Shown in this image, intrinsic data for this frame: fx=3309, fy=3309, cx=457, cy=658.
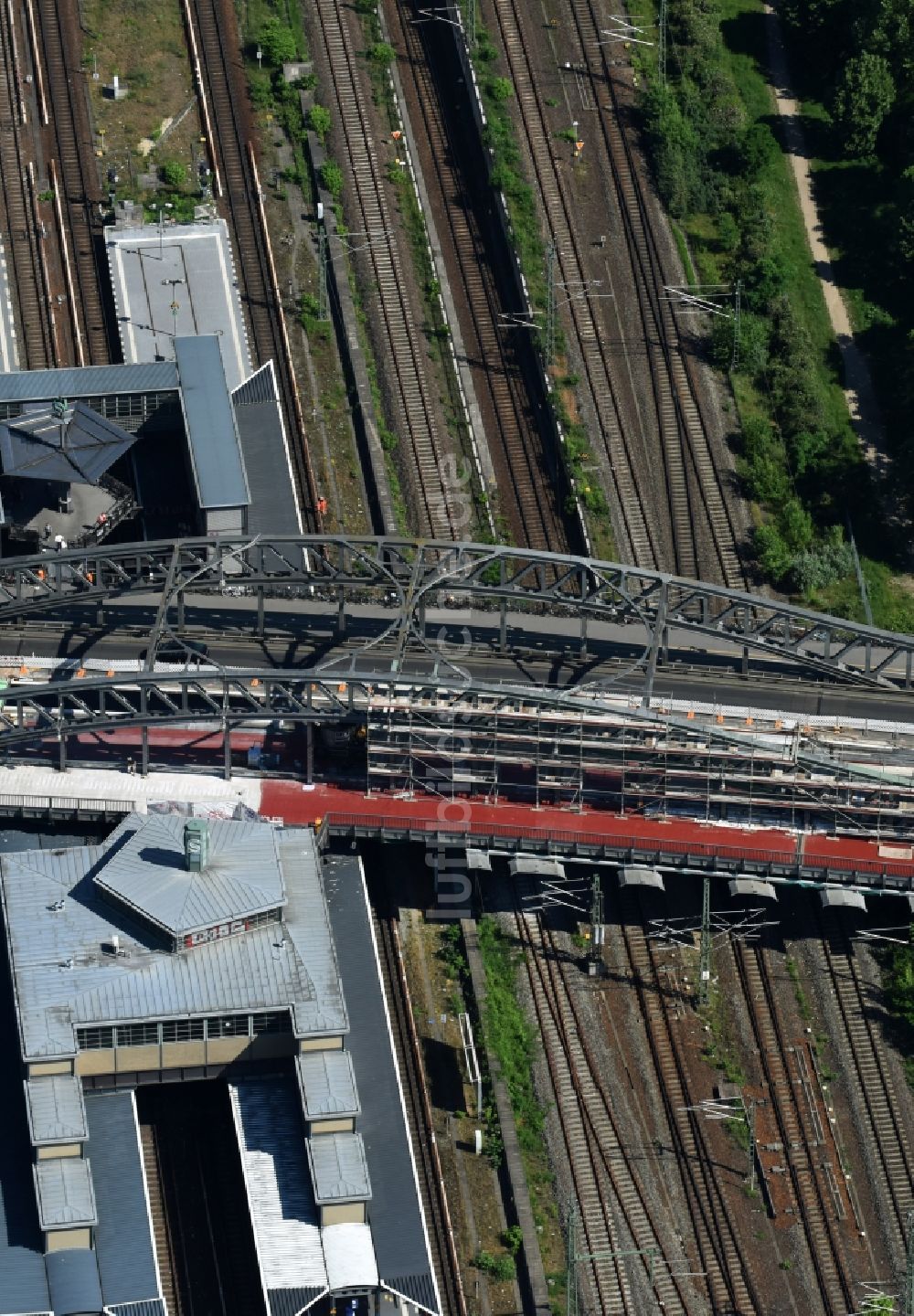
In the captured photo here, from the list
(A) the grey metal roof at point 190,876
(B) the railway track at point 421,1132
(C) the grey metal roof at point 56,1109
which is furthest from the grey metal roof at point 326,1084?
(C) the grey metal roof at point 56,1109

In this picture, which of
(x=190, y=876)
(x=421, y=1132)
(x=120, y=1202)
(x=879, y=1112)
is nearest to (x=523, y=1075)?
(x=421, y=1132)

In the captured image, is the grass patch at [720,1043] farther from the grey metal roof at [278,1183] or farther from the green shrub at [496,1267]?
the grey metal roof at [278,1183]

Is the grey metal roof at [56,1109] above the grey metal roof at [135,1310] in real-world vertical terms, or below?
above

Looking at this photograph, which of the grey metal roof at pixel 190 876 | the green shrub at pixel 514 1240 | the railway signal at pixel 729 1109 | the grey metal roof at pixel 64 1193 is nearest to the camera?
the grey metal roof at pixel 64 1193

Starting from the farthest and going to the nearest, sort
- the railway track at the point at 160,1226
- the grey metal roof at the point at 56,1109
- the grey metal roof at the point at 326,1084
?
1. the railway track at the point at 160,1226
2. the grey metal roof at the point at 326,1084
3. the grey metal roof at the point at 56,1109

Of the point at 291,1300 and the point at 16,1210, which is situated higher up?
the point at 16,1210

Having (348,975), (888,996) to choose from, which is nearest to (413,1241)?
(348,975)

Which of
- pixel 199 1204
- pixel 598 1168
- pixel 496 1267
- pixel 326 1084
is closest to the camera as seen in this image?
pixel 326 1084

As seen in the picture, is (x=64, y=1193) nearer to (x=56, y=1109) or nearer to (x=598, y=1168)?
(x=56, y=1109)
